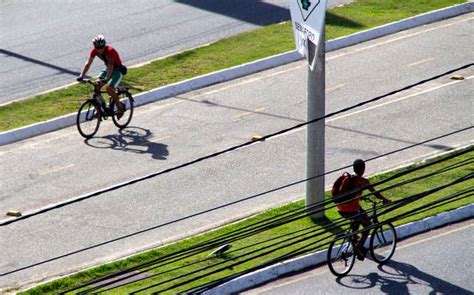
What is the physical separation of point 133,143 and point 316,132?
14.2ft

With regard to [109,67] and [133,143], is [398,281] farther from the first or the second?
[109,67]

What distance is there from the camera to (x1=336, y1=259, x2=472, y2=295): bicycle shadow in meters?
13.9

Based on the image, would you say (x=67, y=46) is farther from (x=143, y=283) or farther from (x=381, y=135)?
(x=143, y=283)

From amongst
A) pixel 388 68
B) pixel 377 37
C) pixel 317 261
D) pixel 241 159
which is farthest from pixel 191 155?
pixel 377 37

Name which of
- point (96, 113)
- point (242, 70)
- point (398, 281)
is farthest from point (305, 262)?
point (242, 70)

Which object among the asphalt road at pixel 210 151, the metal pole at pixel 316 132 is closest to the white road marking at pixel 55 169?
the asphalt road at pixel 210 151

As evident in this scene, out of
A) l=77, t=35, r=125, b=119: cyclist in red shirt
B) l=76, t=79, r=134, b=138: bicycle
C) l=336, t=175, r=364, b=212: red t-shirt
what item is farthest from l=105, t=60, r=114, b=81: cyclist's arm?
l=336, t=175, r=364, b=212: red t-shirt

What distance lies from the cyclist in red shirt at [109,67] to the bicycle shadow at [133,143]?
0.38 m

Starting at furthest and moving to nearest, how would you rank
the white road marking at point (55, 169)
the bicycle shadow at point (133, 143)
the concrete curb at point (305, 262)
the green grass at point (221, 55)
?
the green grass at point (221, 55)
the bicycle shadow at point (133, 143)
the white road marking at point (55, 169)
the concrete curb at point (305, 262)

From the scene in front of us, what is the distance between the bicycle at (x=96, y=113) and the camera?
1948 centimetres

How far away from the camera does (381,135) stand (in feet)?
63.4

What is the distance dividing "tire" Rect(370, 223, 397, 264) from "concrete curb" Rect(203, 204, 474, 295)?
61 cm

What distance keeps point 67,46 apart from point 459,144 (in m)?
9.67

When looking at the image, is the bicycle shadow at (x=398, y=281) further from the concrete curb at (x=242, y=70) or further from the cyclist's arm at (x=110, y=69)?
the concrete curb at (x=242, y=70)
